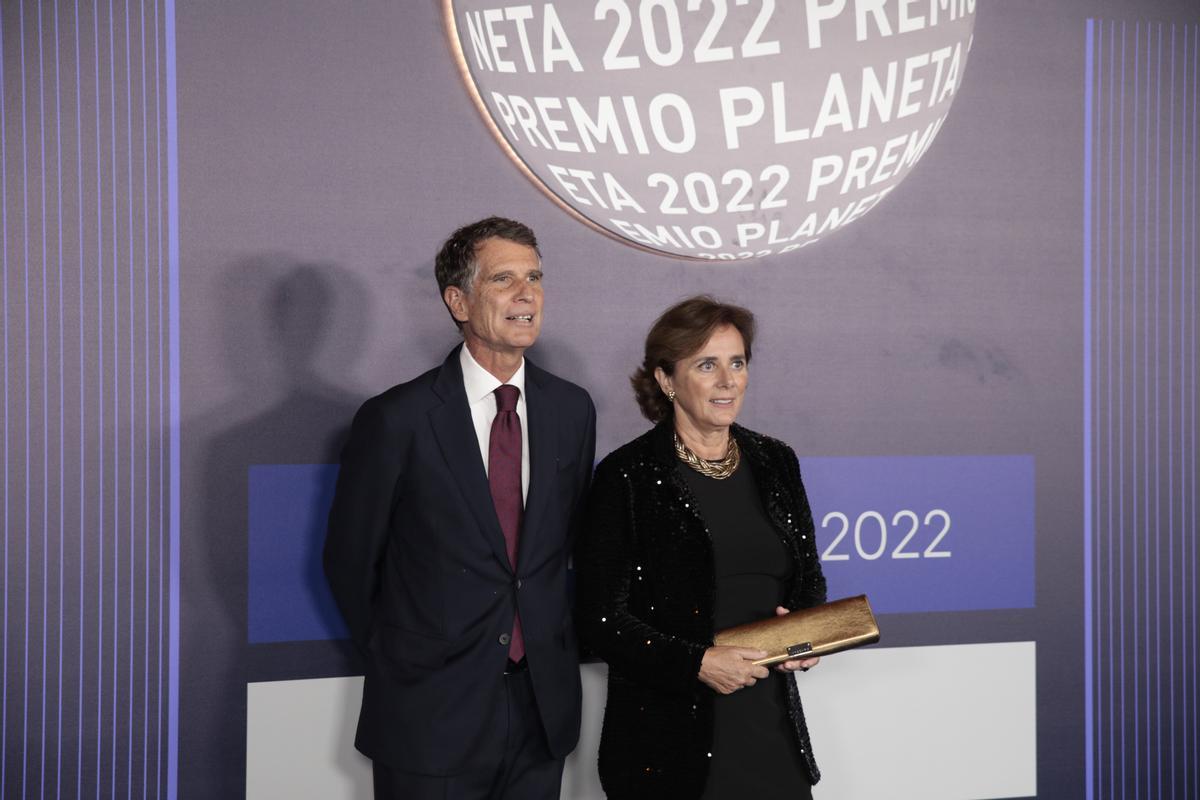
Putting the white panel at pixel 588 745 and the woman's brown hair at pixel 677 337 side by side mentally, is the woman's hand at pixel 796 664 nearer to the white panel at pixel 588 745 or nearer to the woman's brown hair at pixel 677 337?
the woman's brown hair at pixel 677 337

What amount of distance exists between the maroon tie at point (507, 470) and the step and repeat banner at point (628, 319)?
20.3 inches

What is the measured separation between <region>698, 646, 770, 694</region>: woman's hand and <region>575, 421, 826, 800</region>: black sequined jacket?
2 centimetres

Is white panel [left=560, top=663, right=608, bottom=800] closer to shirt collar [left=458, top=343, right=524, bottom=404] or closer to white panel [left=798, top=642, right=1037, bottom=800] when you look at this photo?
white panel [left=798, top=642, right=1037, bottom=800]

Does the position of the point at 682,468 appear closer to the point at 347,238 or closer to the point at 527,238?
the point at 527,238

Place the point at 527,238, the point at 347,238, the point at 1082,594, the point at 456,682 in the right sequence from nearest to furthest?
the point at 456,682 < the point at 527,238 < the point at 347,238 < the point at 1082,594

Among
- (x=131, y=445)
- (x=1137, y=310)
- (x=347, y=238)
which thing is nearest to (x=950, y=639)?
(x=1137, y=310)

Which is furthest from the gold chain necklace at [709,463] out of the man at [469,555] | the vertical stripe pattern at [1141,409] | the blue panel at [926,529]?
the vertical stripe pattern at [1141,409]

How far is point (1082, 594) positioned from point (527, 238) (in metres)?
2.02

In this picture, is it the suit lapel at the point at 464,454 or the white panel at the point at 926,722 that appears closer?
the suit lapel at the point at 464,454

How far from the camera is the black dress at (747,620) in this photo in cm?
208

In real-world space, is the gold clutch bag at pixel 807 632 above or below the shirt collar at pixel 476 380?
below

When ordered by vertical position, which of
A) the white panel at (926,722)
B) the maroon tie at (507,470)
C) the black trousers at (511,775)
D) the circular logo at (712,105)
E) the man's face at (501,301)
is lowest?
the white panel at (926,722)

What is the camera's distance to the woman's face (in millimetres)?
2158

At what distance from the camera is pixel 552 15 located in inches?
105
